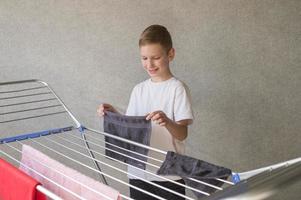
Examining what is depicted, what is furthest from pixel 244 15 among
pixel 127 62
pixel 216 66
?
pixel 127 62

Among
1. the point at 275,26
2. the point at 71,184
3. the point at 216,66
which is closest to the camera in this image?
the point at 71,184

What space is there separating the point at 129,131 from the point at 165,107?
161 millimetres

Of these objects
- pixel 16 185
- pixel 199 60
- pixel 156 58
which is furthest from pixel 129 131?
pixel 199 60

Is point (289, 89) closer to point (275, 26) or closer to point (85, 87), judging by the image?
point (275, 26)

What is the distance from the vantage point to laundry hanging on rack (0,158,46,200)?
812 millimetres

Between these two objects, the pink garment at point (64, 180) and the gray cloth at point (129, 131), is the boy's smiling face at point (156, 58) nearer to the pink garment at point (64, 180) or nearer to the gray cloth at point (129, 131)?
the gray cloth at point (129, 131)

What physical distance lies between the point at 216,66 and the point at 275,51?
0.26 m

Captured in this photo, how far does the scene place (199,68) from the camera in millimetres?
1733

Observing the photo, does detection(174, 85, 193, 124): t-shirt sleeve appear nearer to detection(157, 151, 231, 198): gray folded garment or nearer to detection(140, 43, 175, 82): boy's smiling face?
detection(140, 43, 175, 82): boy's smiling face

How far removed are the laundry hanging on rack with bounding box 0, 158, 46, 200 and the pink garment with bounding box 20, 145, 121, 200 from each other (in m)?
0.09

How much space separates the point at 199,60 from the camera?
1728 mm

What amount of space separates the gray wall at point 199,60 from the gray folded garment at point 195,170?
0.79m

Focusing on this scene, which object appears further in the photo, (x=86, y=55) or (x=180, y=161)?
(x=86, y=55)

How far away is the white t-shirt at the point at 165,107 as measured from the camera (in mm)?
1211
